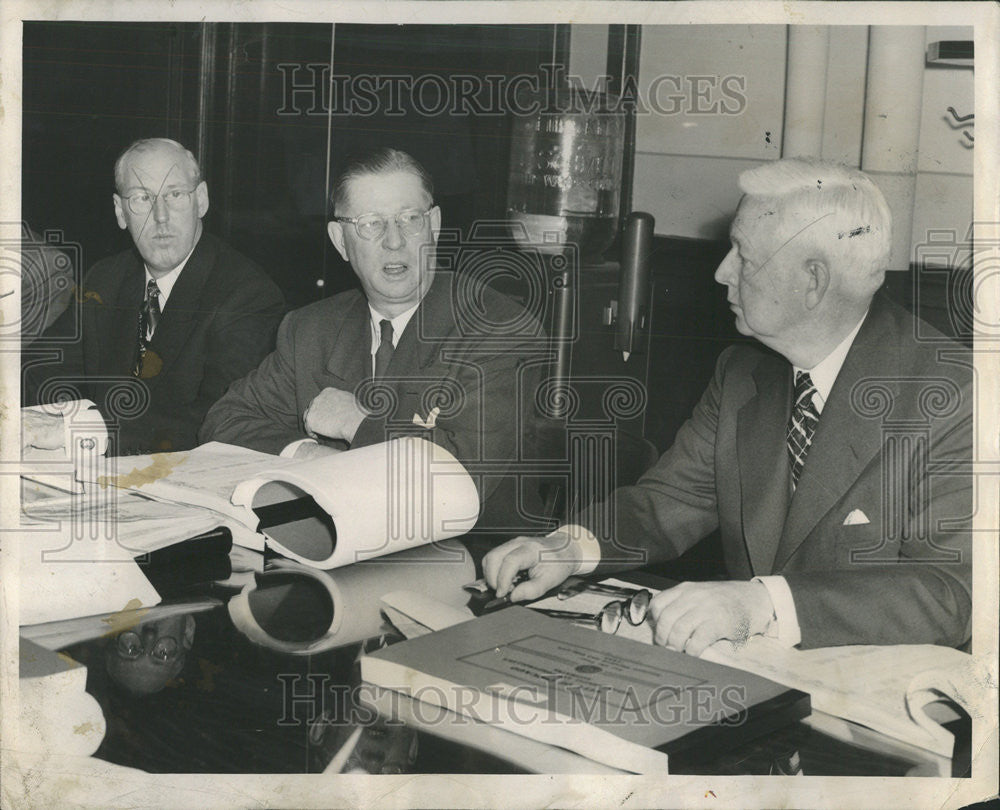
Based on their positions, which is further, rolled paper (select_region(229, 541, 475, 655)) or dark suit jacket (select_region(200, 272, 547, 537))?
dark suit jacket (select_region(200, 272, 547, 537))

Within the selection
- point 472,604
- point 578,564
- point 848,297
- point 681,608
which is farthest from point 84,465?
point 848,297

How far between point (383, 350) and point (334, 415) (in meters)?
0.12

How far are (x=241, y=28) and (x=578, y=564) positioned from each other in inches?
34.6

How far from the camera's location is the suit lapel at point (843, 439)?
1.46 metres

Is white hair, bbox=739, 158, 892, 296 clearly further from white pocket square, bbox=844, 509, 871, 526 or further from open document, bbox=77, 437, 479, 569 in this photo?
open document, bbox=77, 437, 479, 569

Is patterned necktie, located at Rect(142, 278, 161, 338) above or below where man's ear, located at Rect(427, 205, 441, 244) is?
below

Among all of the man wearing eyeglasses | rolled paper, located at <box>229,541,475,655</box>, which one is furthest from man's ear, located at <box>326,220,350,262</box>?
the man wearing eyeglasses

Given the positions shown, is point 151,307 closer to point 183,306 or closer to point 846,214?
point 183,306

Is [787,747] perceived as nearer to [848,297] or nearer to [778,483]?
[778,483]

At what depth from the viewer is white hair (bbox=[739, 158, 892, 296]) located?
4.78 ft

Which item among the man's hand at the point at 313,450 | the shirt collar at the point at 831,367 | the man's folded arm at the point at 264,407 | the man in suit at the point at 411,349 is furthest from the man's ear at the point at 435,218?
the shirt collar at the point at 831,367

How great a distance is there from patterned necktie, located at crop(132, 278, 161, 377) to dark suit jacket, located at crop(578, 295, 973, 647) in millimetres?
665

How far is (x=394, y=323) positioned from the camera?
1542 mm

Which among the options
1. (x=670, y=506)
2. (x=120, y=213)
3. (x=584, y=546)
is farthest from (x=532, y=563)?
(x=120, y=213)
